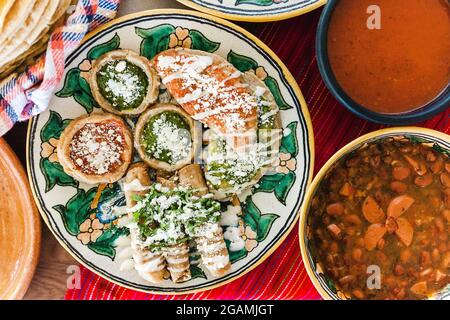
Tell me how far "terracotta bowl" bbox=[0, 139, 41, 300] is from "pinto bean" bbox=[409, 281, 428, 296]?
1040 millimetres

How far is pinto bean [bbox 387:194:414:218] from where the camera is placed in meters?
1.48

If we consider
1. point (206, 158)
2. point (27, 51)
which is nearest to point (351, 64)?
point (206, 158)

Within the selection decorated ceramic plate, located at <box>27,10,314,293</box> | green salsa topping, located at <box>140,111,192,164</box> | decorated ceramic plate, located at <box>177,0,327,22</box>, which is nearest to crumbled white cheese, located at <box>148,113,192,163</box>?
green salsa topping, located at <box>140,111,192,164</box>

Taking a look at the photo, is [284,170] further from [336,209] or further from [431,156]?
[431,156]

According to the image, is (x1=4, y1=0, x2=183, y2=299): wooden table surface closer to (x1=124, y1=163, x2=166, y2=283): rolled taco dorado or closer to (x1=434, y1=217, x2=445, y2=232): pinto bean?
(x1=124, y1=163, x2=166, y2=283): rolled taco dorado

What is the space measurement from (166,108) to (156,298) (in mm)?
553

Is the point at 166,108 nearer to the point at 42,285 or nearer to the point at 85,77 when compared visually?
the point at 85,77

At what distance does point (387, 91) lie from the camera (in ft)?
4.59

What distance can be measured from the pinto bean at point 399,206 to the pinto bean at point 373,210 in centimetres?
2

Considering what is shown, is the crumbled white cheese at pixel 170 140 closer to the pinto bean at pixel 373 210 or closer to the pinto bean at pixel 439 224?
the pinto bean at pixel 373 210

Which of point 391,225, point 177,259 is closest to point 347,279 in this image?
point 391,225

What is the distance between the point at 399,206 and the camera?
1481mm

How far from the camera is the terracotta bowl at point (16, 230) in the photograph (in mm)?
1610

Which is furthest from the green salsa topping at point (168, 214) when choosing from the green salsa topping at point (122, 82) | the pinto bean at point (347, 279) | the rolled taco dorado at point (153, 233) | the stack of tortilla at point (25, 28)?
the stack of tortilla at point (25, 28)
